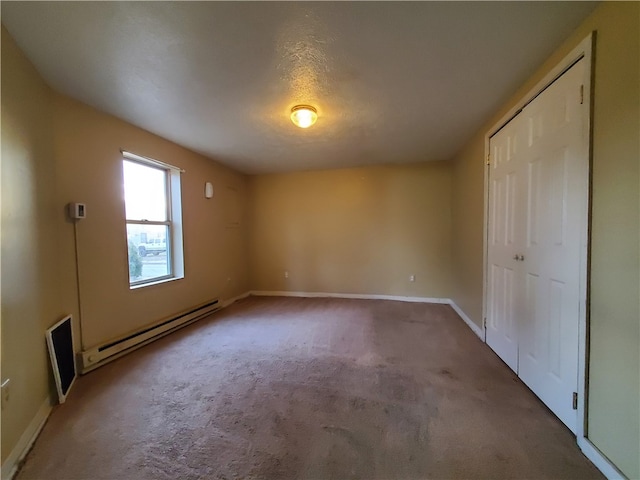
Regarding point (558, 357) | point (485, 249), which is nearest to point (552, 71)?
point (485, 249)

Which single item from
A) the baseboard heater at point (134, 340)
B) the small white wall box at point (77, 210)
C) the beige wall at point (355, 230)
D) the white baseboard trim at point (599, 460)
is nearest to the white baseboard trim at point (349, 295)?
the beige wall at point (355, 230)

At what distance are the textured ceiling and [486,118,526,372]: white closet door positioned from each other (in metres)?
0.44

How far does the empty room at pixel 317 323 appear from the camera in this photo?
1342 millimetres

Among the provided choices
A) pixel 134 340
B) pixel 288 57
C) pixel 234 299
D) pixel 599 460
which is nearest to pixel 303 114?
pixel 288 57

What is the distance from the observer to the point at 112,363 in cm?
247

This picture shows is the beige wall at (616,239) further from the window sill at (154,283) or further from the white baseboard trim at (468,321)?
the window sill at (154,283)

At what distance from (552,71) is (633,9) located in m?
0.57

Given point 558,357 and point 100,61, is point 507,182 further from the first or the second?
point 100,61

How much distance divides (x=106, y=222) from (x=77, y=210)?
1.09ft

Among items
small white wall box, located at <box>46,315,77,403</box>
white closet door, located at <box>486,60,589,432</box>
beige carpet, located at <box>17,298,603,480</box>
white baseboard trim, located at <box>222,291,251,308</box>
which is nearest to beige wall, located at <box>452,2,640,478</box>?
white closet door, located at <box>486,60,589,432</box>

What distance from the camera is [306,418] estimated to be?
1697 mm

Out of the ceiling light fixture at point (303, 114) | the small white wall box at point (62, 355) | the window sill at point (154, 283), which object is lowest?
the small white wall box at point (62, 355)

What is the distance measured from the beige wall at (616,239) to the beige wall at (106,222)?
3683mm

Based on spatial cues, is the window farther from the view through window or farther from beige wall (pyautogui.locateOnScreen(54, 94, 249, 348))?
beige wall (pyautogui.locateOnScreen(54, 94, 249, 348))
